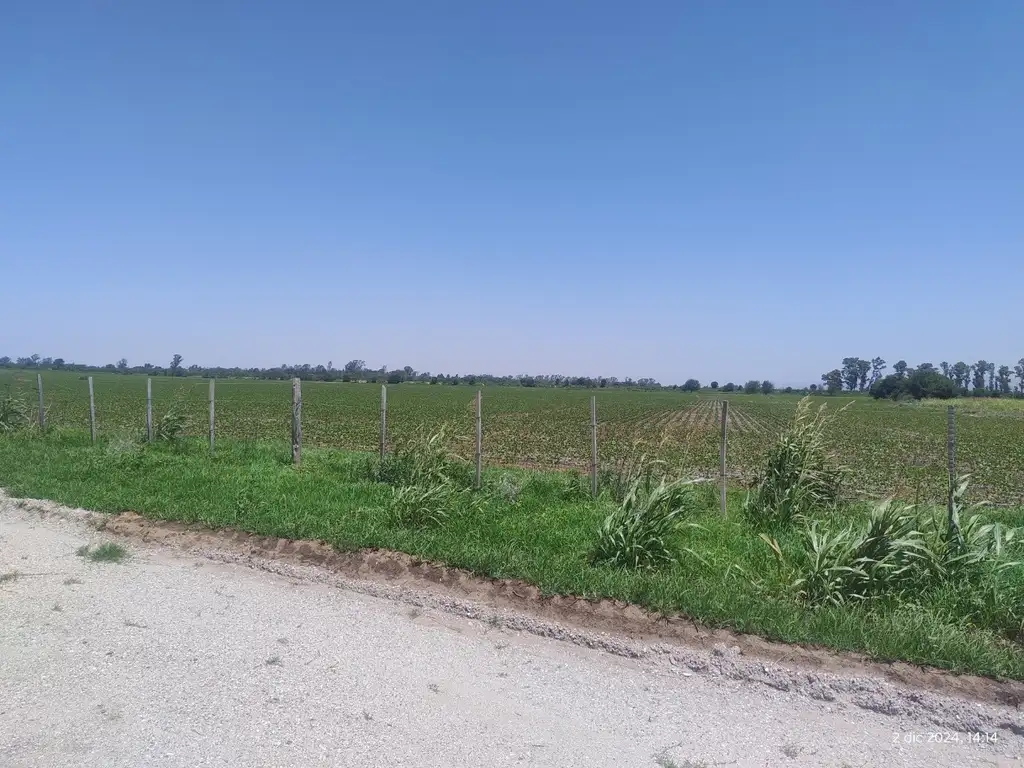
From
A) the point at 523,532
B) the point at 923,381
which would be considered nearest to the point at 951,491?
the point at 523,532

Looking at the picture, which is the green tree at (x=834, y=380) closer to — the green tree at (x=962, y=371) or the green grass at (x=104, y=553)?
the green tree at (x=962, y=371)

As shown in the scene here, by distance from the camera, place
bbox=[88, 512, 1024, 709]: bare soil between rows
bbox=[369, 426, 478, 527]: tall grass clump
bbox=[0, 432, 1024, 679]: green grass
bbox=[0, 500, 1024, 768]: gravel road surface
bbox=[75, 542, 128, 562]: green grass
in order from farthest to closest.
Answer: bbox=[369, 426, 478, 527]: tall grass clump
bbox=[75, 542, 128, 562]: green grass
bbox=[0, 432, 1024, 679]: green grass
bbox=[88, 512, 1024, 709]: bare soil between rows
bbox=[0, 500, 1024, 768]: gravel road surface

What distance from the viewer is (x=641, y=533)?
642 centimetres

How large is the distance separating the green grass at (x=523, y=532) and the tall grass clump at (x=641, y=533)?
0.15 meters

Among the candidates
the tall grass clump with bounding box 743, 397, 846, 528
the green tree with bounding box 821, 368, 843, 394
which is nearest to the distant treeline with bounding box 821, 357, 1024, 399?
the green tree with bounding box 821, 368, 843, 394

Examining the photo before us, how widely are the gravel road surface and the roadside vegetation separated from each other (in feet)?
2.75

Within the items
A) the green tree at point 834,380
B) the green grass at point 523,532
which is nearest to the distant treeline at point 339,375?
the green tree at point 834,380

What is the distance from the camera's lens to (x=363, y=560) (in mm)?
6633

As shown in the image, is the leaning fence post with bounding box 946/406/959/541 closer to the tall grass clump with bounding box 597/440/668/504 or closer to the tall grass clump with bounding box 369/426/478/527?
the tall grass clump with bounding box 597/440/668/504

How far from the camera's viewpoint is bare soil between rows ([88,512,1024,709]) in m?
4.32

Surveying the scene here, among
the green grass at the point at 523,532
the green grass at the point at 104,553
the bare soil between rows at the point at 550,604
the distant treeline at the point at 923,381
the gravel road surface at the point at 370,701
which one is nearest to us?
the gravel road surface at the point at 370,701

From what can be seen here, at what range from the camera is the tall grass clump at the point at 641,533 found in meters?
6.30

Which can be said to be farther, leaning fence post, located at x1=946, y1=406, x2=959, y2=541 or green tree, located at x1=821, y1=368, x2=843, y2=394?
green tree, located at x1=821, y1=368, x2=843, y2=394

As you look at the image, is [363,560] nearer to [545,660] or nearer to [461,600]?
[461,600]
